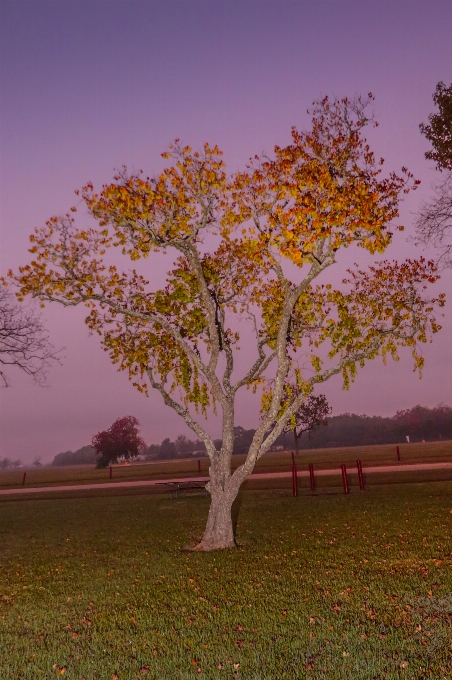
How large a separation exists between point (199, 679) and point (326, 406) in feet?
212

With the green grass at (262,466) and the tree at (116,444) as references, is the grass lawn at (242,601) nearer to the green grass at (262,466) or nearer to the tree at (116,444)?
the green grass at (262,466)

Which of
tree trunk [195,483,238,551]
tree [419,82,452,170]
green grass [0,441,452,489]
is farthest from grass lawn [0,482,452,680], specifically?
green grass [0,441,452,489]

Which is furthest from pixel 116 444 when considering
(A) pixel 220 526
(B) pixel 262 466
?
(A) pixel 220 526

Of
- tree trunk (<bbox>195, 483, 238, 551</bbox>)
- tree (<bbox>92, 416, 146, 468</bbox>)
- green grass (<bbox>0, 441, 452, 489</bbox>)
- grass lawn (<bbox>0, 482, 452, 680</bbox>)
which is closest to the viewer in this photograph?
grass lawn (<bbox>0, 482, 452, 680</bbox>)

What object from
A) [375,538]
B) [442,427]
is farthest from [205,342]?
[442,427]

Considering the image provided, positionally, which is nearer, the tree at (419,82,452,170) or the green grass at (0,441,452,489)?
the tree at (419,82,452,170)

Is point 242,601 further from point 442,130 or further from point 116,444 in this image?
point 116,444

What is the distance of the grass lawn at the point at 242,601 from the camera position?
A: 6016mm

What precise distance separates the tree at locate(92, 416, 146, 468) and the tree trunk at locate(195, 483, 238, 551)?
68.0 meters

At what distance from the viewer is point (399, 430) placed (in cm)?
13588

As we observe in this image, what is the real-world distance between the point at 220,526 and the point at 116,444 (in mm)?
70162

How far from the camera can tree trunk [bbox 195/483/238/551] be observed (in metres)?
13.3

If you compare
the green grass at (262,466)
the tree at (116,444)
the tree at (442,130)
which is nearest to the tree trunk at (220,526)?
the tree at (442,130)

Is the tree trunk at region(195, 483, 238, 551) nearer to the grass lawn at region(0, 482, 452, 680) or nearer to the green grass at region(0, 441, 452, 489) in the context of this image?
the grass lawn at region(0, 482, 452, 680)
